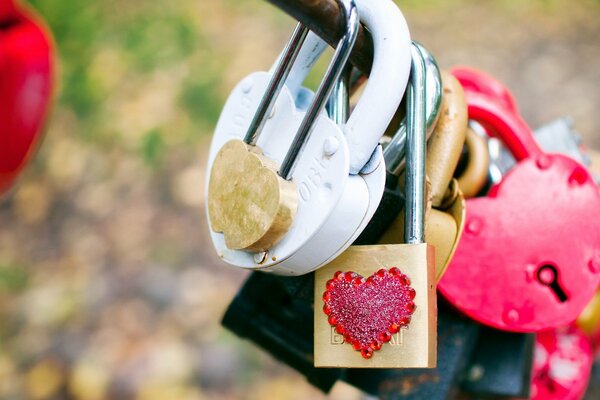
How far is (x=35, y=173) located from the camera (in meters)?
1.74

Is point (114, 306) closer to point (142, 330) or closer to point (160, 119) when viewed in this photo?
point (142, 330)

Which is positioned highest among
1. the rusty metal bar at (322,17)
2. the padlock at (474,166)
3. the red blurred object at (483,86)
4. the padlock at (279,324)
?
the rusty metal bar at (322,17)

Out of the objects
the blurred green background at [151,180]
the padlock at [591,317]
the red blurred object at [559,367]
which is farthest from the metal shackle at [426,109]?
the blurred green background at [151,180]

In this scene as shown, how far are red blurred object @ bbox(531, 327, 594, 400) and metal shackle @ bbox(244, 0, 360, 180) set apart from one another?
440mm

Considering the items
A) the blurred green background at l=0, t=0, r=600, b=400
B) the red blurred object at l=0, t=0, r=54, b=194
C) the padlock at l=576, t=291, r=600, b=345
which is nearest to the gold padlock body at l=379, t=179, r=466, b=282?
the padlock at l=576, t=291, r=600, b=345

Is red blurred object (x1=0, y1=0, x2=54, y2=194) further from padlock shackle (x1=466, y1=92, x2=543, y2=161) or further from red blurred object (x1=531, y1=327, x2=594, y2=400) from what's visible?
red blurred object (x1=531, y1=327, x2=594, y2=400)

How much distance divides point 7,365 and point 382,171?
4.37 ft

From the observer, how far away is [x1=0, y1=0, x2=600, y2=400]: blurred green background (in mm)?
1515

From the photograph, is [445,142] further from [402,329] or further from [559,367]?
[559,367]

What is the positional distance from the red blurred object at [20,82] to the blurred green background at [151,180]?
1.85 ft

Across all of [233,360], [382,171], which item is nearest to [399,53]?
[382,171]

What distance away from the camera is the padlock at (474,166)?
1.93 feet

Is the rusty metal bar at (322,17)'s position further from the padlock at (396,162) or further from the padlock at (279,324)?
the padlock at (279,324)

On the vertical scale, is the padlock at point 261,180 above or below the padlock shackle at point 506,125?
above
